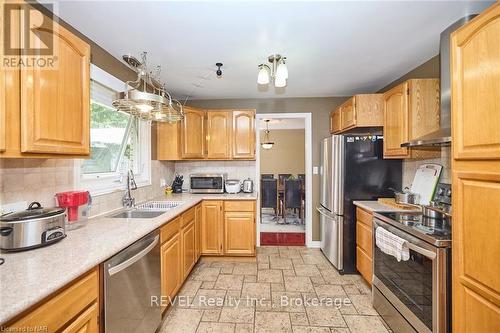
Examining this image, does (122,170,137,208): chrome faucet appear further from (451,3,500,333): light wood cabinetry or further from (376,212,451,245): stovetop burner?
(451,3,500,333): light wood cabinetry

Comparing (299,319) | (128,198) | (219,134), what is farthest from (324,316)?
(219,134)

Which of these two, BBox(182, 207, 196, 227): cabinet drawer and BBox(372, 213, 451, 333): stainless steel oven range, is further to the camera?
BBox(182, 207, 196, 227): cabinet drawer

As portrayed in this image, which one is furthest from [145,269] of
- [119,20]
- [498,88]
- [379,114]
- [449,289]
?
[379,114]

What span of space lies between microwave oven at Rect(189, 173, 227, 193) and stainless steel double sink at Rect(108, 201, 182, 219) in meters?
0.81

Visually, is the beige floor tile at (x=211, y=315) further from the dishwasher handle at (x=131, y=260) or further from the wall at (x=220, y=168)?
the wall at (x=220, y=168)

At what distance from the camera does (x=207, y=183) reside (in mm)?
3672

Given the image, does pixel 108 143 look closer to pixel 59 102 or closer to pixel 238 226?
pixel 59 102

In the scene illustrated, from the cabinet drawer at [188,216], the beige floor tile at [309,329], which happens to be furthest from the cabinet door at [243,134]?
the beige floor tile at [309,329]

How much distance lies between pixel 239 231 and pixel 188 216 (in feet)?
2.86

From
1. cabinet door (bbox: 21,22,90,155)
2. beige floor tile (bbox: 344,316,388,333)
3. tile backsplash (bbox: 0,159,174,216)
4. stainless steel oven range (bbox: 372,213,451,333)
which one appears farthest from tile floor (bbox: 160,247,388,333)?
cabinet door (bbox: 21,22,90,155)

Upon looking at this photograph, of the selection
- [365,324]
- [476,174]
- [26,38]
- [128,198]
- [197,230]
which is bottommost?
Result: [365,324]

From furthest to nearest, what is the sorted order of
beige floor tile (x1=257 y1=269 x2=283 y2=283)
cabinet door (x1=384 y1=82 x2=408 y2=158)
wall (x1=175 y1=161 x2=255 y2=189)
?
wall (x1=175 y1=161 x2=255 y2=189), beige floor tile (x1=257 y1=269 x2=283 y2=283), cabinet door (x1=384 y1=82 x2=408 y2=158)

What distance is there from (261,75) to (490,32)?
1.48 metres

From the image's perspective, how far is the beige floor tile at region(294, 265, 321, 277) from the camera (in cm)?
294
